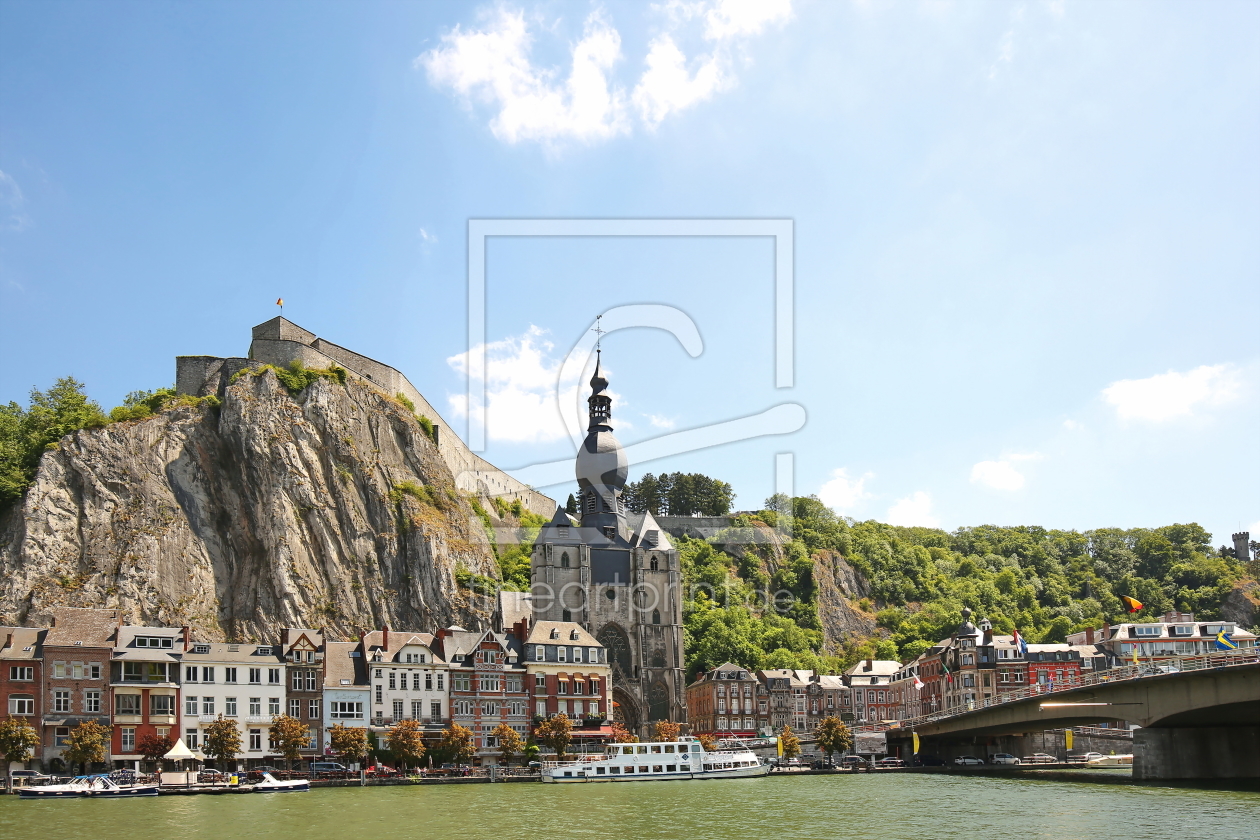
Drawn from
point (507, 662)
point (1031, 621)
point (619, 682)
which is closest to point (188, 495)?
point (507, 662)

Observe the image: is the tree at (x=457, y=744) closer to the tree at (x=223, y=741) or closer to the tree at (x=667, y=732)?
the tree at (x=223, y=741)

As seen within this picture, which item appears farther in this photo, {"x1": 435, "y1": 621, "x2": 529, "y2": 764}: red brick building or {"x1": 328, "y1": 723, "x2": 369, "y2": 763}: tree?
{"x1": 435, "y1": 621, "x2": 529, "y2": 764}: red brick building

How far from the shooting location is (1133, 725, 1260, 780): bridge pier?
55.8 metres

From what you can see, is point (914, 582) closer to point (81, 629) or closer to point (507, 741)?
point (507, 741)

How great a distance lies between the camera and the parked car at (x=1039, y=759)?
80562mm

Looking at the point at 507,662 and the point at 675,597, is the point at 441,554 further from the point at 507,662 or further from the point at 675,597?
the point at 675,597

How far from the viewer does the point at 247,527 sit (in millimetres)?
88125

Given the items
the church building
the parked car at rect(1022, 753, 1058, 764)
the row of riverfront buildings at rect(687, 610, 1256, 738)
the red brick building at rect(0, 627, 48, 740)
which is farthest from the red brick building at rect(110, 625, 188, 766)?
the parked car at rect(1022, 753, 1058, 764)

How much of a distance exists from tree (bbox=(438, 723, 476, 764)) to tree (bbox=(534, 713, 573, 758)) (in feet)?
16.5

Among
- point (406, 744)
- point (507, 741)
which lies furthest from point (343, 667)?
point (507, 741)

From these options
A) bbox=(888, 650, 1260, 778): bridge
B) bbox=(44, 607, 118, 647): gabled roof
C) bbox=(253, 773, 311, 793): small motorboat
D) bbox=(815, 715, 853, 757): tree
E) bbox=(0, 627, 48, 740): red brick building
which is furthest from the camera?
bbox=(815, 715, 853, 757): tree

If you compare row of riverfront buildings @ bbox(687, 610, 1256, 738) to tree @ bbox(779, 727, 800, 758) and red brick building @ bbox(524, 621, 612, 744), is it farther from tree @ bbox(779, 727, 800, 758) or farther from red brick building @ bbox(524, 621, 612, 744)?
red brick building @ bbox(524, 621, 612, 744)

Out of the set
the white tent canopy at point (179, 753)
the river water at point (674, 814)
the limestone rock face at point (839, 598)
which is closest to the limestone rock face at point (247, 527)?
the white tent canopy at point (179, 753)

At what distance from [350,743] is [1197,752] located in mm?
43752
